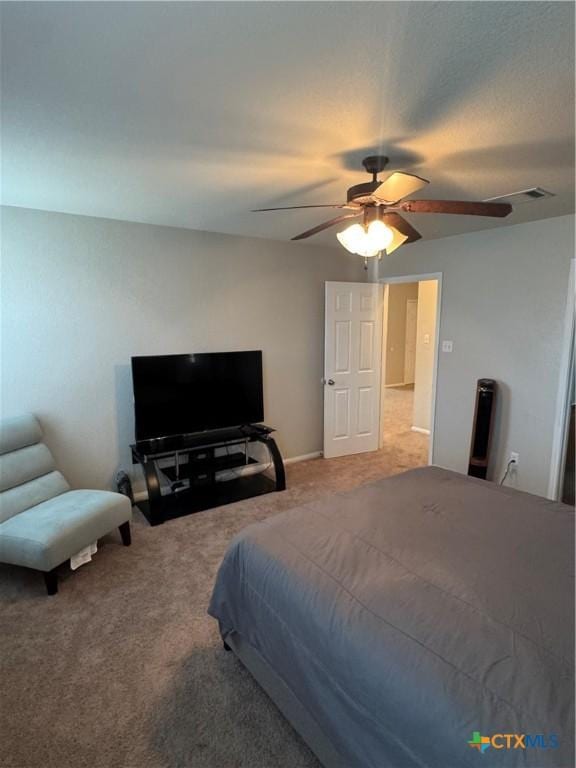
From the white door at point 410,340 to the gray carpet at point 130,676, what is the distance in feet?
23.3

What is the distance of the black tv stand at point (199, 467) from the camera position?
349 centimetres

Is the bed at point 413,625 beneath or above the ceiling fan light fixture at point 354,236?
beneath

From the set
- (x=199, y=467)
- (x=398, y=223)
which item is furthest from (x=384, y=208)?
(x=199, y=467)

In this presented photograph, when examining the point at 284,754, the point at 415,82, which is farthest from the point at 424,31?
the point at 284,754

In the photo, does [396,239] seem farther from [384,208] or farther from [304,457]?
[304,457]

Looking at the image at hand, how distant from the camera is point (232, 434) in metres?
3.88

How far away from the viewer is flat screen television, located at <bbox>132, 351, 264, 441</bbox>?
3.43m

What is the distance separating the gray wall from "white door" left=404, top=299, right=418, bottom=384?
195 inches

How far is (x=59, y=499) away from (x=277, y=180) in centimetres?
260

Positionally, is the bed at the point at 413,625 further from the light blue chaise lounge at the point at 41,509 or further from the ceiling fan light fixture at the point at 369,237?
the ceiling fan light fixture at the point at 369,237

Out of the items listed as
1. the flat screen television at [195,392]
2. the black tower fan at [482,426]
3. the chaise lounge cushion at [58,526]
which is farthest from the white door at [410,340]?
the chaise lounge cushion at [58,526]

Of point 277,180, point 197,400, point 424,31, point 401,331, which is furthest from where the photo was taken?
point 401,331

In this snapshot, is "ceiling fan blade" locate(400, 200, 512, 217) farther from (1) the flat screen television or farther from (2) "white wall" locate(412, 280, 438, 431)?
(2) "white wall" locate(412, 280, 438, 431)

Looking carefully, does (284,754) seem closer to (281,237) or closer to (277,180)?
(277,180)
